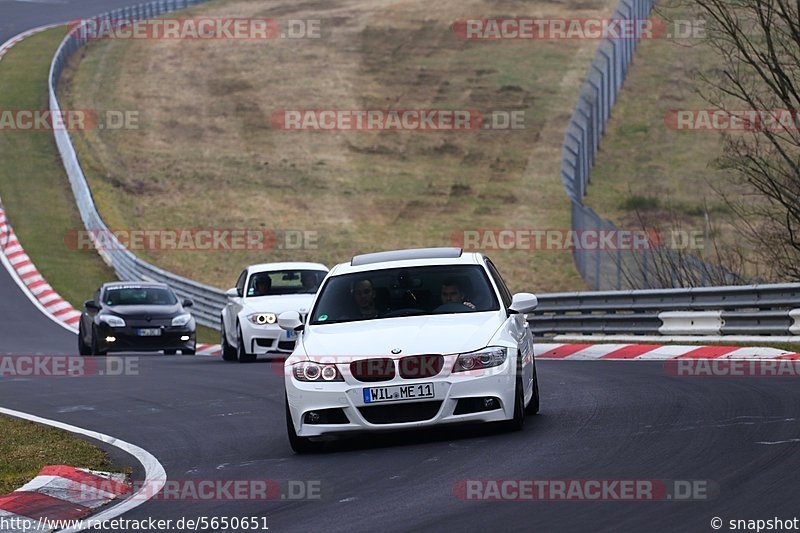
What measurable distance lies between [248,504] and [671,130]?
4808cm

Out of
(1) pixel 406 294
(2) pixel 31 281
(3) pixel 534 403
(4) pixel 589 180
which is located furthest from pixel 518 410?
(4) pixel 589 180

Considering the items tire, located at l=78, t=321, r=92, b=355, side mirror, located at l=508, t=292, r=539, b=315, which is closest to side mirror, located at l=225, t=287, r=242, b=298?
tire, located at l=78, t=321, r=92, b=355

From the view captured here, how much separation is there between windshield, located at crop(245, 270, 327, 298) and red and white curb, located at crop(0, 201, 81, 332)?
10458mm

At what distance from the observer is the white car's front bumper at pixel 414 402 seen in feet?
35.2

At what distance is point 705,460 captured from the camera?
911 centimetres

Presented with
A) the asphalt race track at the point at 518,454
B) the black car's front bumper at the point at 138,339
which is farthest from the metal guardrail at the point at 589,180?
the black car's front bumper at the point at 138,339

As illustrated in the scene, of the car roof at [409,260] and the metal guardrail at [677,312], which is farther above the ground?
the car roof at [409,260]

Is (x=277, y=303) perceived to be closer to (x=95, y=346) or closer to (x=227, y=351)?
(x=227, y=351)

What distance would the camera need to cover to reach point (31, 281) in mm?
37875

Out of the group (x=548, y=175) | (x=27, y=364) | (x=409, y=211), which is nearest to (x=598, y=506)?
(x=27, y=364)

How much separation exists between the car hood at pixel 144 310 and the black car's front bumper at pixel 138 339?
26 centimetres

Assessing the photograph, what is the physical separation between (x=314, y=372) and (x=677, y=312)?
35.3ft

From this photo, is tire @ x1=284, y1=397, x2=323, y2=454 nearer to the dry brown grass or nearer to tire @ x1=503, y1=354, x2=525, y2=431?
tire @ x1=503, y1=354, x2=525, y2=431

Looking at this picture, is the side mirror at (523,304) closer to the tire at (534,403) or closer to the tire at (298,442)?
the tire at (534,403)
